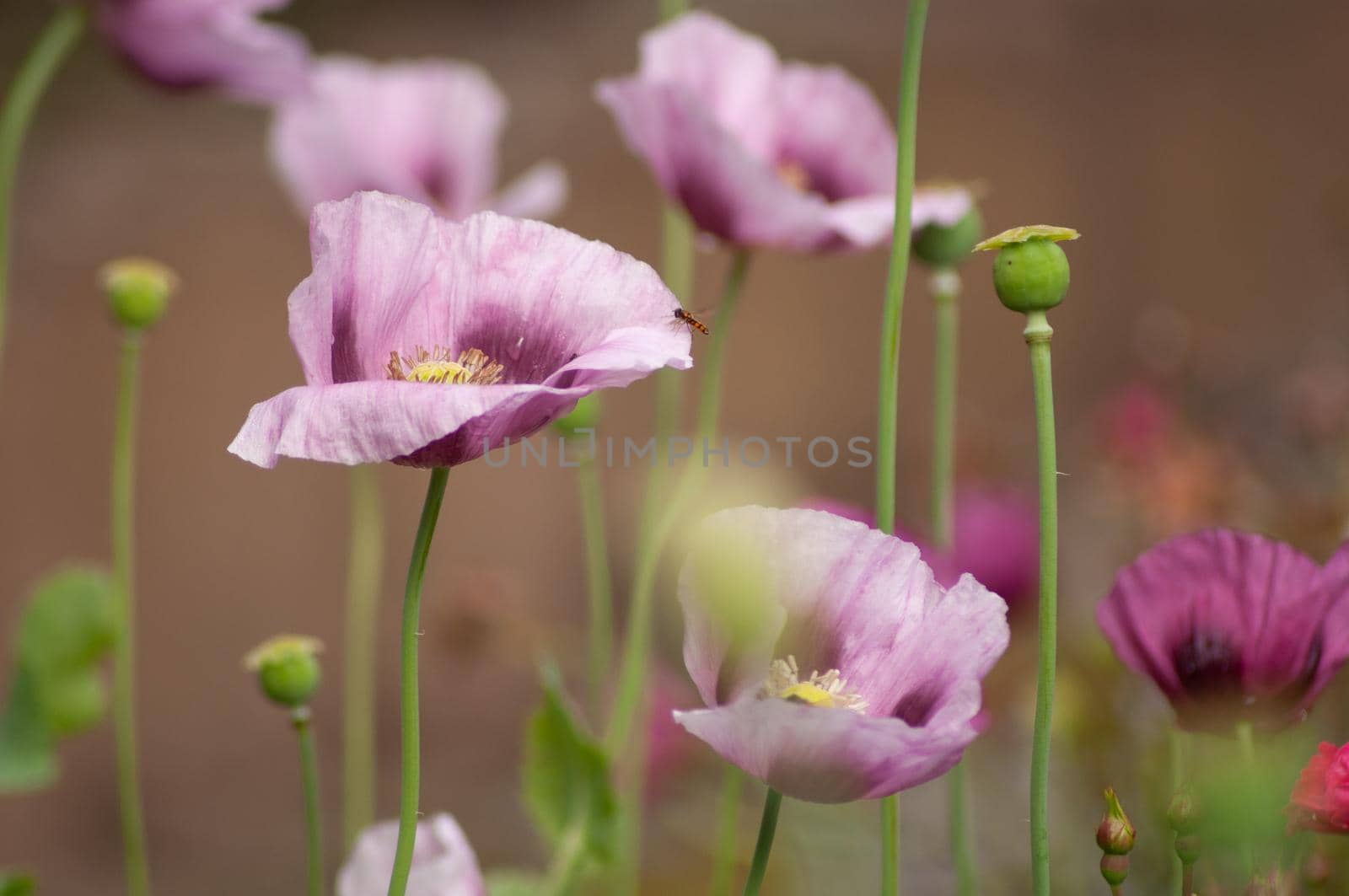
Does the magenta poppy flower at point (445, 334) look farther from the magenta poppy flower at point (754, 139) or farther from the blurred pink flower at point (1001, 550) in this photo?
the blurred pink flower at point (1001, 550)

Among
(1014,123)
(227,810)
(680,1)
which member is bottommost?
(227,810)

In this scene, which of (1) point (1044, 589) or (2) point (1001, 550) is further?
(2) point (1001, 550)

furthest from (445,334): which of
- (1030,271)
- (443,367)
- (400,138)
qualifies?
(400,138)

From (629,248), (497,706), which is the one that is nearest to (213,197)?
(629,248)

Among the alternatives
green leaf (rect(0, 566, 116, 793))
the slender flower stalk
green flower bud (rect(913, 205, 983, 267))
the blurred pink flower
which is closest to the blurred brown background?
the blurred pink flower

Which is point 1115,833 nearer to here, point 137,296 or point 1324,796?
point 1324,796

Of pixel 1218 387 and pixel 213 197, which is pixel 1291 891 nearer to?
pixel 1218 387
